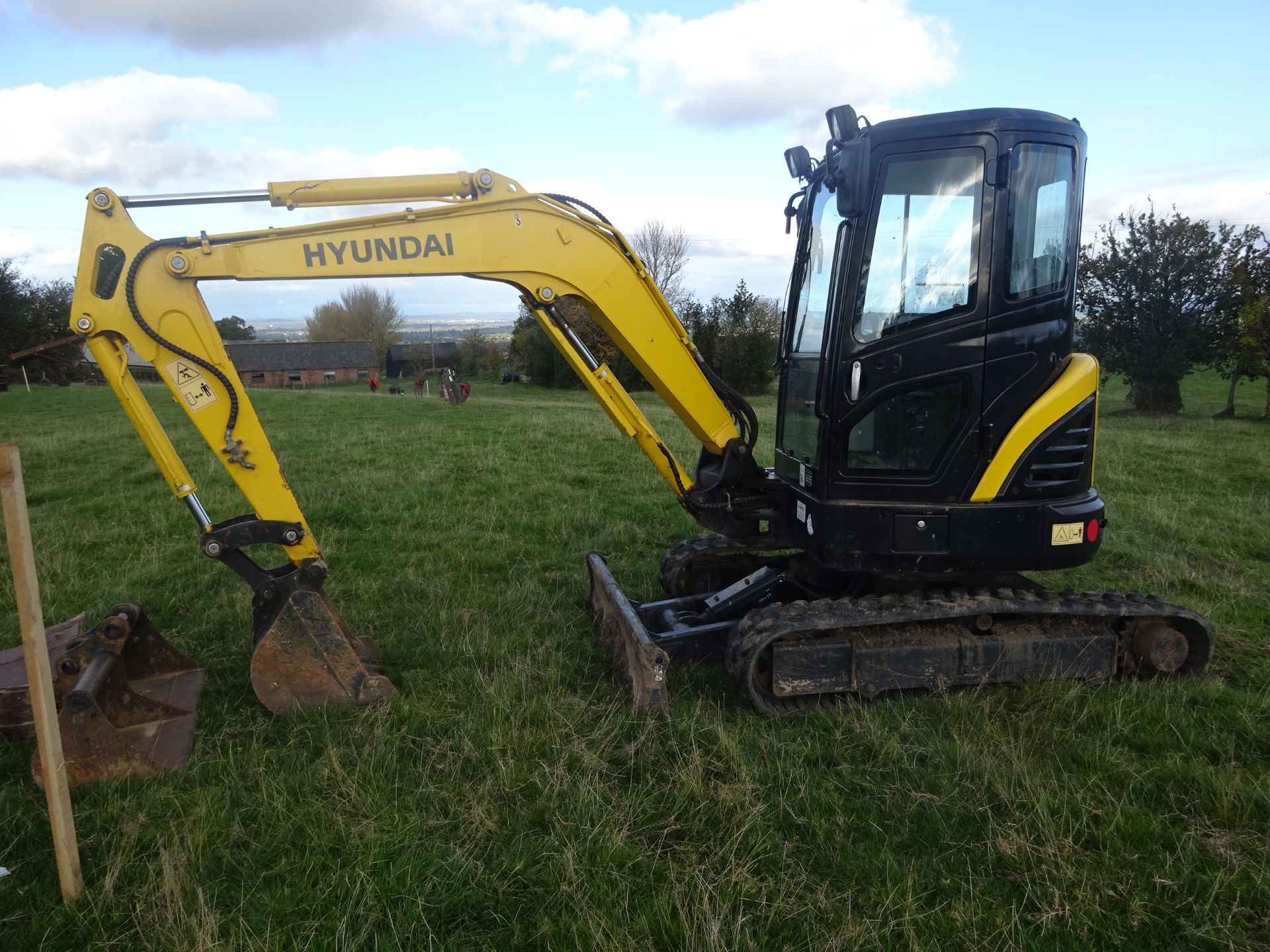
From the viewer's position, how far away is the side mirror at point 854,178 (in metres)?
4.22

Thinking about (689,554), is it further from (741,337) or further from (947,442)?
(741,337)

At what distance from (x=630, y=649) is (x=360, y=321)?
275ft

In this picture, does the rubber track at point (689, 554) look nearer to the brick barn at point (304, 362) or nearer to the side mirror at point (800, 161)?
the side mirror at point (800, 161)

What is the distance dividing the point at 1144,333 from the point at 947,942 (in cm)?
2590

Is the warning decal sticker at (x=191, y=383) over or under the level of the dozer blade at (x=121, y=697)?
over

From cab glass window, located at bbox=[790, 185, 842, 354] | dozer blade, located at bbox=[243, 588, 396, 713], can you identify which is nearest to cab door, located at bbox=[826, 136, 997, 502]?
cab glass window, located at bbox=[790, 185, 842, 354]

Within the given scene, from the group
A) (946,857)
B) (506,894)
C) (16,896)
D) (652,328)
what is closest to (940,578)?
(946,857)

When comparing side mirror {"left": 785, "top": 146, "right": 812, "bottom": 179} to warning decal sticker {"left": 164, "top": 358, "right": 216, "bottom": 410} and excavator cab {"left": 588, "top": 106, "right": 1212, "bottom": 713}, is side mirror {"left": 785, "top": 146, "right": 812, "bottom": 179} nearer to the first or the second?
excavator cab {"left": 588, "top": 106, "right": 1212, "bottom": 713}

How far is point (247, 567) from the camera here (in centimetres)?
437

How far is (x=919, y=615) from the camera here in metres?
4.36

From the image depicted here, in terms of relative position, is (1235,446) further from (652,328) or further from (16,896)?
(16,896)

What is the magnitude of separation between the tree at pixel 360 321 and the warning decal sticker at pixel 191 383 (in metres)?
78.1

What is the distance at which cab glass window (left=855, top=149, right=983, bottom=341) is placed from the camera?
14.0 ft

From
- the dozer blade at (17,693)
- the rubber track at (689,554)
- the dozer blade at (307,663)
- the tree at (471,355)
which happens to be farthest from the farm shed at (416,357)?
the dozer blade at (307,663)
